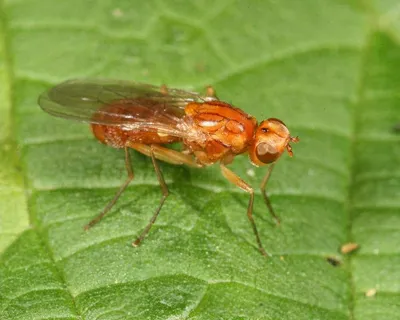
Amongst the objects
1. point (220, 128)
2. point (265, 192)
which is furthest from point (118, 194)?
point (265, 192)

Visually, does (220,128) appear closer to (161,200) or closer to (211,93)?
(211,93)

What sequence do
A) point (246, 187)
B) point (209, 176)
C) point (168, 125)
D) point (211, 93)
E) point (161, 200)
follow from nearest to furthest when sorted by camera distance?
point (161, 200) < point (246, 187) < point (168, 125) < point (209, 176) < point (211, 93)

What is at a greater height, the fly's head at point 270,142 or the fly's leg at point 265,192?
the fly's head at point 270,142

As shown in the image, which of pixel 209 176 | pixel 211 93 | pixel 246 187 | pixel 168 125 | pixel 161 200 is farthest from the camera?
pixel 211 93

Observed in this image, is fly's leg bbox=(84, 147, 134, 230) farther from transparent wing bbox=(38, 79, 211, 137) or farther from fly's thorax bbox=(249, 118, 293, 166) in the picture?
fly's thorax bbox=(249, 118, 293, 166)

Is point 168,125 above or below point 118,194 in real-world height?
above

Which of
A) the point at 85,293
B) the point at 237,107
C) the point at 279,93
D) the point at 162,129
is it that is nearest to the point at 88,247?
the point at 85,293

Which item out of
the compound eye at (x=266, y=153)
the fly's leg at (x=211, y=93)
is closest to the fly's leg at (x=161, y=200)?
the fly's leg at (x=211, y=93)

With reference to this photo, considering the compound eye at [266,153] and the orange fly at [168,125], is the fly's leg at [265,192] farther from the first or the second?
the compound eye at [266,153]
